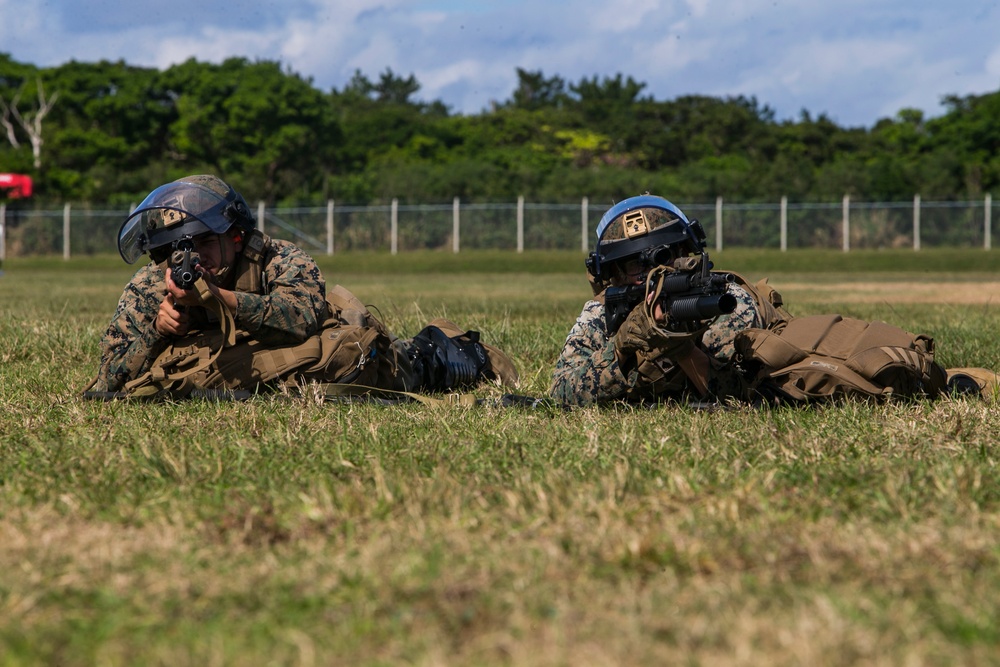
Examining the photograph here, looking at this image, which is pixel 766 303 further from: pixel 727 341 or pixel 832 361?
pixel 832 361

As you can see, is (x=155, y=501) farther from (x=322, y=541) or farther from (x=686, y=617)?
(x=686, y=617)

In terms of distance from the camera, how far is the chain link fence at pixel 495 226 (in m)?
39.3

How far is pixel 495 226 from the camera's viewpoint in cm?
4000

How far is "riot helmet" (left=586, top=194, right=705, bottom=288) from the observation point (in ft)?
16.5

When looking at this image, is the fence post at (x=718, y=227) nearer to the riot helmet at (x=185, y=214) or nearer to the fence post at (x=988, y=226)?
the fence post at (x=988, y=226)

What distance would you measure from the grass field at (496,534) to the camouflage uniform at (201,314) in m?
0.39

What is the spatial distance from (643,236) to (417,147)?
54.4 m

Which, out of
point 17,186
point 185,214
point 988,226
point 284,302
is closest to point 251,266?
point 284,302

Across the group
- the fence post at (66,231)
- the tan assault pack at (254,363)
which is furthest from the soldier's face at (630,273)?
the fence post at (66,231)

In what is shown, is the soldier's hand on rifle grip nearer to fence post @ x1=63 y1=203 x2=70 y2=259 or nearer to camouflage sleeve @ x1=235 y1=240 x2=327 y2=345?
camouflage sleeve @ x1=235 y1=240 x2=327 y2=345

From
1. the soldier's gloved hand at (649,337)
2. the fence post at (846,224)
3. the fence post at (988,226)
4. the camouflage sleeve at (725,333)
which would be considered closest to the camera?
the soldier's gloved hand at (649,337)

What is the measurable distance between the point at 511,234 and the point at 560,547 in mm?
37066

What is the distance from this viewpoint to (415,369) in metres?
6.47

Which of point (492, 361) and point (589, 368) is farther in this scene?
point (492, 361)
